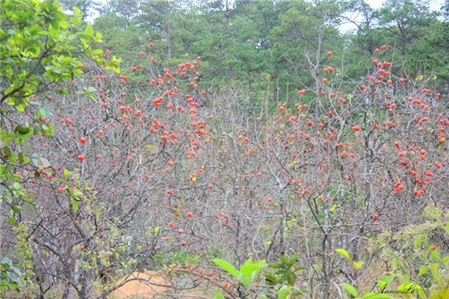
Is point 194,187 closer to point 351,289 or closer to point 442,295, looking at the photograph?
point 351,289

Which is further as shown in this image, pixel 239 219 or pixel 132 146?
pixel 132 146

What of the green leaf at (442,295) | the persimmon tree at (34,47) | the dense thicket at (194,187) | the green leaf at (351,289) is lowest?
the dense thicket at (194,187)

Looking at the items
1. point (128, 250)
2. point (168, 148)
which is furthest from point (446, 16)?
point (128, 250)

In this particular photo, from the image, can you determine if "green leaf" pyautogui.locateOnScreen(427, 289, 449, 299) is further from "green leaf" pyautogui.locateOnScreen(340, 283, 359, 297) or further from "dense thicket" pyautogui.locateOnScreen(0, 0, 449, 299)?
"dense thicket" pyautogui.locateOnScreen(0, 0, 449, 299)

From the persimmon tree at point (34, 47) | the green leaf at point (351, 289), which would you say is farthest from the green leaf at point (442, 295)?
the persimmon tree at point (34, 47)

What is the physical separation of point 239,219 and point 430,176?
5.76ft

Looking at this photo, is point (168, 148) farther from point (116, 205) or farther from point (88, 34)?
point (88, 34)

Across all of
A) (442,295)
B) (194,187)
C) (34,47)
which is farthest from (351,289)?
(194,187)

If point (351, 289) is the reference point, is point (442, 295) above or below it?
above

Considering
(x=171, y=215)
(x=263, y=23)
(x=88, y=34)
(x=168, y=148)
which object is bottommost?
(x=171, y=215)

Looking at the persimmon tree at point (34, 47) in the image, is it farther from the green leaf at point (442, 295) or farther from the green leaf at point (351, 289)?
the green leaf at point (442, 295)

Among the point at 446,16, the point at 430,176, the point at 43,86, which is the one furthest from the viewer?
the point at 446,16

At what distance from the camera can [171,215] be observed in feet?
18.7

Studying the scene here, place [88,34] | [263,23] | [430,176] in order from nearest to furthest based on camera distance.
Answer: [88,34], [430,176], [263,23]
